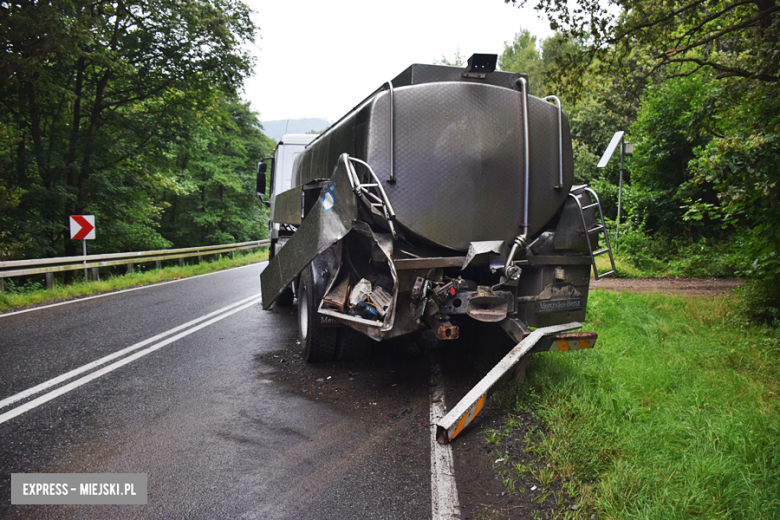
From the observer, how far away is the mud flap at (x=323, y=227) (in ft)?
12.9

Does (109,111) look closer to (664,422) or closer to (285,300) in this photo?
(285,300)

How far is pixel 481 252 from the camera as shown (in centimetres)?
382

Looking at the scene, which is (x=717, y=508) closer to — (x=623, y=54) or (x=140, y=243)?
(x=623, y=54)

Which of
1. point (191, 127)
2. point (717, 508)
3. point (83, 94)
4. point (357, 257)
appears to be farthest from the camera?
point (191, 127)

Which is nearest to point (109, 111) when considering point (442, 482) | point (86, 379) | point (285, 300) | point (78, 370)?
point (285, 300)

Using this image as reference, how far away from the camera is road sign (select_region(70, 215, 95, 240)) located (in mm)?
12039

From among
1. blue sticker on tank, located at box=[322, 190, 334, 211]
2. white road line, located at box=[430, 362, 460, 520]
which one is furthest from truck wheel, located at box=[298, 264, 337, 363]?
white road line, located at box=[430, 362, 460, 520]

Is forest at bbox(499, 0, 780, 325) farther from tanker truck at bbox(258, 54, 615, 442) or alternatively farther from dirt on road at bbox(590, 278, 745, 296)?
tanker truck at bbox(258, 54, 615, 442)

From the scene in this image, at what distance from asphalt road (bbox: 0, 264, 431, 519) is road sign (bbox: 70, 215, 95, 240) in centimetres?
653

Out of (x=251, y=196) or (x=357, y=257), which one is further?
(x=251, y=196)

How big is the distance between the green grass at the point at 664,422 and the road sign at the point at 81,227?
1209 cm

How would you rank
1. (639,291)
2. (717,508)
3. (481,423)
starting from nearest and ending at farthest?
(717,508) < (481,423) < (639,291)

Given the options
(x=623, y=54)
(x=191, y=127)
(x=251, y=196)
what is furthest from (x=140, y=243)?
(x=623, y=54)

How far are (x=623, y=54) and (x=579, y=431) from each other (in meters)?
6.93
